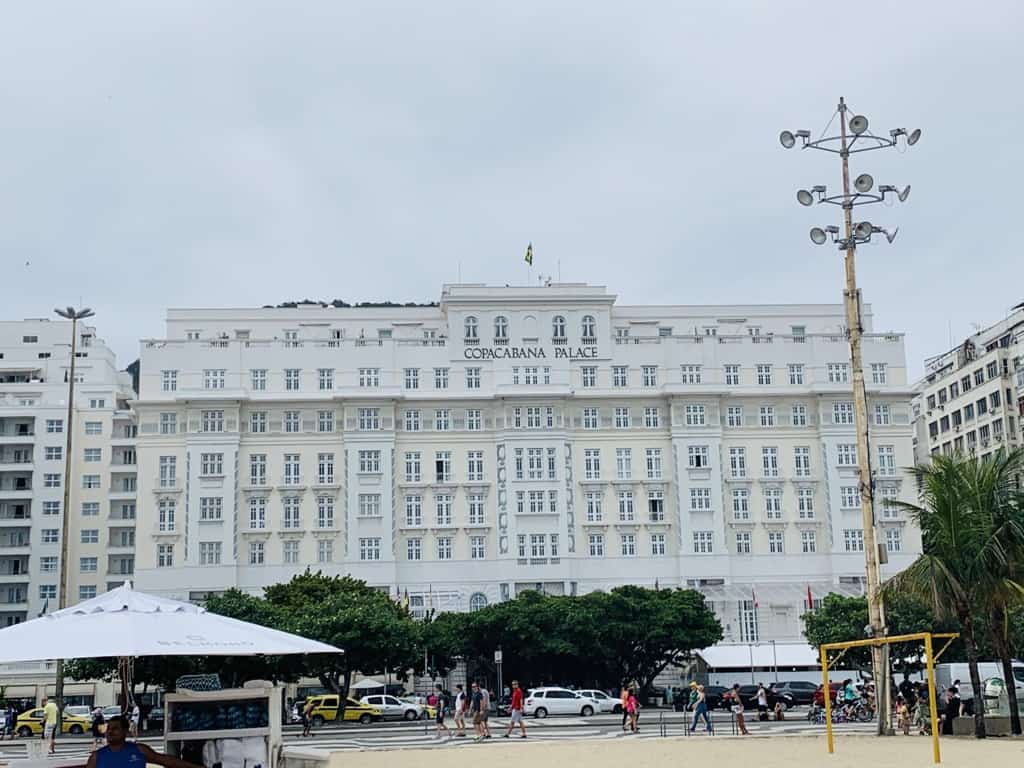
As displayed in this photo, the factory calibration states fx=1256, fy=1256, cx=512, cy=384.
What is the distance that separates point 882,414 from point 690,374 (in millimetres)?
12701

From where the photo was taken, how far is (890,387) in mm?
81438

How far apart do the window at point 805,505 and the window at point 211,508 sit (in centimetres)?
3595

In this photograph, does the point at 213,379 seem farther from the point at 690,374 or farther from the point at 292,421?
the point at 690,374

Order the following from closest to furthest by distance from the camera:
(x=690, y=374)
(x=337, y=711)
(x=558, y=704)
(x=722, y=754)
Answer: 1. (x=722, y=754)
2. (x=337, y=711)
3. (x=558, y=704)
4. (x=690, y=374)

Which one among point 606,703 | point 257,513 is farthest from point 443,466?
point 606,703

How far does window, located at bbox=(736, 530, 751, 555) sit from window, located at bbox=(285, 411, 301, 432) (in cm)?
2844

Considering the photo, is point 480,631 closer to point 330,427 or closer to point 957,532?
point 330,427

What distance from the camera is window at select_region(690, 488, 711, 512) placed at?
7812cm

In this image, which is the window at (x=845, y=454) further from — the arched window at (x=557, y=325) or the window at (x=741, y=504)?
the arched window at (x=557, y=325)

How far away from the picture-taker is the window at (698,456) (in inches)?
3113

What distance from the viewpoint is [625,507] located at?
7862 centimetres

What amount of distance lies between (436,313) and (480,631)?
107 feet

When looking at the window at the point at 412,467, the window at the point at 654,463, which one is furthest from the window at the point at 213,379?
the window at the point at 654,463

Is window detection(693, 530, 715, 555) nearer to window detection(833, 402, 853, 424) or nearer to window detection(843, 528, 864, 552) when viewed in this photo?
window detection(843, 528, 864, 552)
